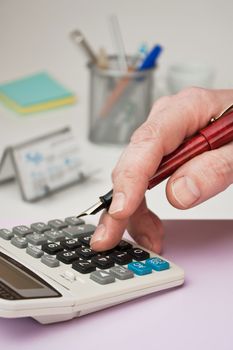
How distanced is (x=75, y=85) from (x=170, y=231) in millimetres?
600

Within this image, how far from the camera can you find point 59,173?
2.65 ft

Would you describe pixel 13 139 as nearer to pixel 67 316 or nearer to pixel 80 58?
pixel 80 58

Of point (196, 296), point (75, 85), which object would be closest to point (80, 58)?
point (75, 85)

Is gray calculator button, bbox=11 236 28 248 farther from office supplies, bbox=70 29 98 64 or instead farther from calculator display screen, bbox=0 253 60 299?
office supplies, bbox=70 29 98 64

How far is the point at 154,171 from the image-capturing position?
51 centimetres

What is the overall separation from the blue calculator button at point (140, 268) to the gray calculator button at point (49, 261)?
0.05 metres

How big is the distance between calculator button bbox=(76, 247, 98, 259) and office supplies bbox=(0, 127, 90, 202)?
283 mm

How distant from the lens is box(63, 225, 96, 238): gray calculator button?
519 mm

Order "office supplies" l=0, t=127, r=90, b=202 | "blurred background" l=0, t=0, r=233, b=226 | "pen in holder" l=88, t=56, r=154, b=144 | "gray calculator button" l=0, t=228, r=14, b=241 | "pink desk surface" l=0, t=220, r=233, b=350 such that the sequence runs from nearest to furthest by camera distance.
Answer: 1. "pink desk surface" l=0, t=220, r=233, b=350
2. "gray calculator button" l=0, t=228, r=14, b=241
3. "office supplies" l=0, t=127, r=90, b=202
4. "pen in holder" l=88, t=56, r=154, b=144
5. "blurred background" l=0, t=0, r=233, b=226

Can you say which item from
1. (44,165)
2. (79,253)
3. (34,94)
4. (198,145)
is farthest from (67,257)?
(34,94)

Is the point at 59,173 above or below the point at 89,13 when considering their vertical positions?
below

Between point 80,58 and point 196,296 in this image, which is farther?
point 80,58

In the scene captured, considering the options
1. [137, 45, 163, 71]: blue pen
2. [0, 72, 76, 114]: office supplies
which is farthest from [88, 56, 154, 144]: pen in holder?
[0, 72, 76, 114]: office supplies

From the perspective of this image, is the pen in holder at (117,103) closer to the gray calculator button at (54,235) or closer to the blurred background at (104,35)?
the blurred background at (104,35)
